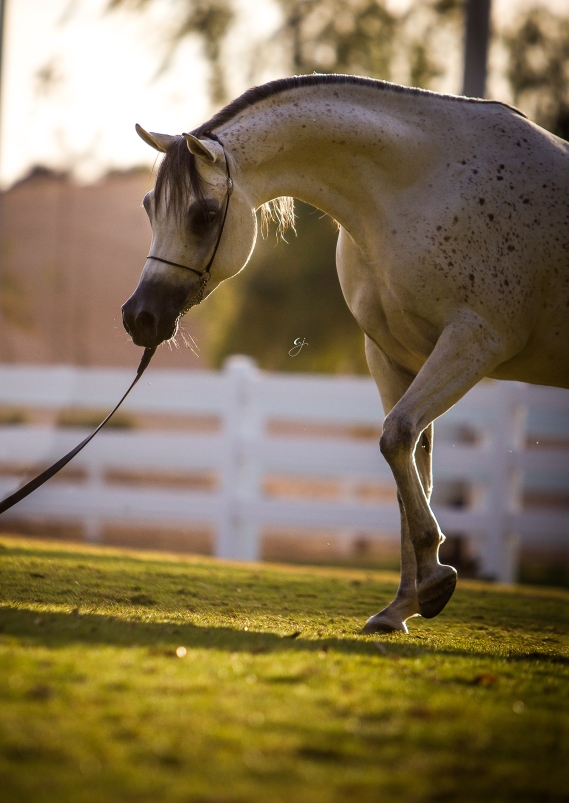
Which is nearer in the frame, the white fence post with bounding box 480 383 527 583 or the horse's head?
the horse's head

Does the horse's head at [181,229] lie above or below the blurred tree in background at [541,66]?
below

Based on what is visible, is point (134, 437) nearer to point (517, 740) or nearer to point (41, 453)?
point (41, 453)

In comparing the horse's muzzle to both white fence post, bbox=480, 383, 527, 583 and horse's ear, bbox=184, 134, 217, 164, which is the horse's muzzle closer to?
horse's ear, bbox=184, 134, 217, 164

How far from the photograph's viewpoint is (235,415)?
8094mm

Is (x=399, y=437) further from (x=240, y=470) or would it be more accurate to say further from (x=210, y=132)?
(x=240, y=470)

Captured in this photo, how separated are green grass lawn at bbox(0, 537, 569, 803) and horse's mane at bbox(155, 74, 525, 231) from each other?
1557 mm

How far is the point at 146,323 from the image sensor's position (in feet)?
10.8

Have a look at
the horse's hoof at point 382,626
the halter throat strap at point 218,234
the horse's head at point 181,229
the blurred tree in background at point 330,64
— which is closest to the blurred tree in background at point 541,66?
the blurred tree in background at point 330,64

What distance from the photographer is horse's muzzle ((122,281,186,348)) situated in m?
3.26

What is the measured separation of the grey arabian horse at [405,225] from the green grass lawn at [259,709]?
1.92 ft

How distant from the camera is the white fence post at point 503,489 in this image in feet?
25.9

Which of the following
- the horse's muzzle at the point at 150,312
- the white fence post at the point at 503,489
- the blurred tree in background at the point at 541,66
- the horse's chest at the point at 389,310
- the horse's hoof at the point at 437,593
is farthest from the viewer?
the blurred tree in background at the point at 541,66

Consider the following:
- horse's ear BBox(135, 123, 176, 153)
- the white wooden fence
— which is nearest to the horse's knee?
horse's ear BBox(135, 123, 176, 153)

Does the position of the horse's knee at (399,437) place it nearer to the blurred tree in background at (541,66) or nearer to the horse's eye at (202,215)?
the horse's eye at (202,215)
